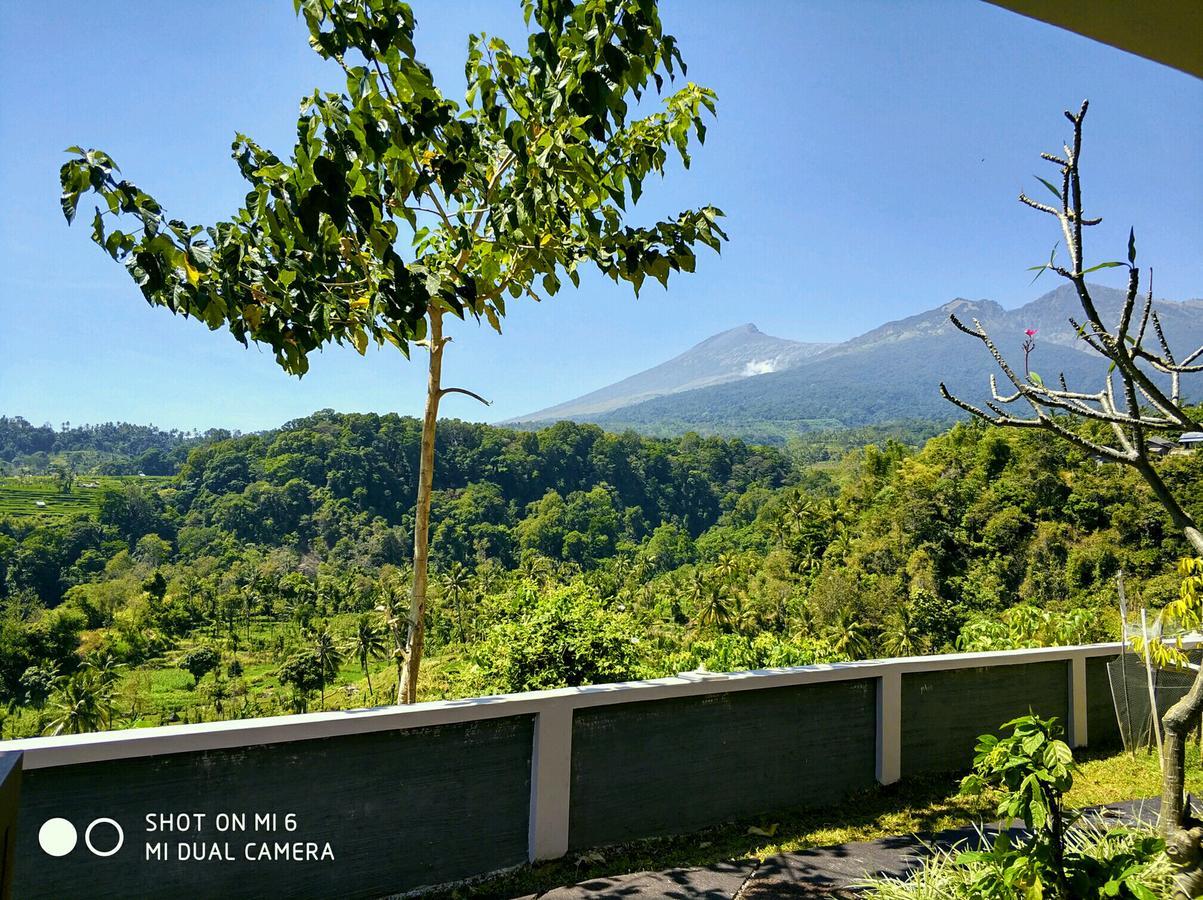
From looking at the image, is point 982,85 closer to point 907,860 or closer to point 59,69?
point 59,69

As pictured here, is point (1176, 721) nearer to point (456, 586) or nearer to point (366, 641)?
point (366, 641)

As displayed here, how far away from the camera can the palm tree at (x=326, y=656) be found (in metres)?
40.2

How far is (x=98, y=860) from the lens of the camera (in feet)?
6.82

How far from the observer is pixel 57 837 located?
6.61 feet

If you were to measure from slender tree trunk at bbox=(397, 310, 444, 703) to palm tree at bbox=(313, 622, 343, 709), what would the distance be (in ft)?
132

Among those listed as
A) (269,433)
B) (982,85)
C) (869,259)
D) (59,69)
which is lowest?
(269,433)

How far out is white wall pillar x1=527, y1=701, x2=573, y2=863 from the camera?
→ 2795 millimetres

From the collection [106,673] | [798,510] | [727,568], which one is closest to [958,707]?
[727,568]

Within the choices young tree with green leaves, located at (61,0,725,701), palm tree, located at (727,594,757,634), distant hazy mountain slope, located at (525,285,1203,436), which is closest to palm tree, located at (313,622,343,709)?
palm tree, located at (727,594,757,634)

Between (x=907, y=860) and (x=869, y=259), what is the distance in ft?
543

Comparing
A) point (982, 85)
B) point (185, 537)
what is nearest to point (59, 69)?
point (185, 537)

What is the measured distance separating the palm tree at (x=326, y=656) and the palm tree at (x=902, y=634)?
28068mm

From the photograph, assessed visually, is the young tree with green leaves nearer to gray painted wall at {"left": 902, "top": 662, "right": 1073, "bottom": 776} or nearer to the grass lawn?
the grass lawn

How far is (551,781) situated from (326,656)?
41581 mm
